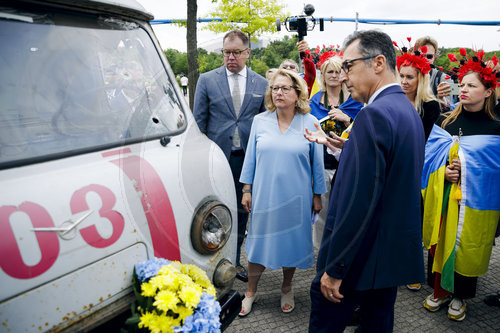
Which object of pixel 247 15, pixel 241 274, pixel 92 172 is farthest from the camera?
pixel 247 15

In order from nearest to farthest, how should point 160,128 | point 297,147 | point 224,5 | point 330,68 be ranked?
point 160,128
point 297,147
point 330,68
point 224,5

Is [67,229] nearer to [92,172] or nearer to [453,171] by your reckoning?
[92,172]

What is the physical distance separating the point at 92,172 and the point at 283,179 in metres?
1.64

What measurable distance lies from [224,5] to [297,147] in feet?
44.8

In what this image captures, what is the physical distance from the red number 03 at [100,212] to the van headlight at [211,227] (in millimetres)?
418

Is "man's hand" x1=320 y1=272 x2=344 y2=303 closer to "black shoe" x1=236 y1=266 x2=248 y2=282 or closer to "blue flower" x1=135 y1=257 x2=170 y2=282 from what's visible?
"blue flower" x1=135 y1=257 x2=170 y2=282

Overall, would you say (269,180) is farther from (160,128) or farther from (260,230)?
(160,128)

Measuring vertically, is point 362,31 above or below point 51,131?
above

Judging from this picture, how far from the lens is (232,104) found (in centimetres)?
351

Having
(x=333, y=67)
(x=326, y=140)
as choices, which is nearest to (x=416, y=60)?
(x=333, y=67)

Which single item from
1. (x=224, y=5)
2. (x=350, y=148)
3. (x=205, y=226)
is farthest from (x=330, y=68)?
(x=224, y=5)

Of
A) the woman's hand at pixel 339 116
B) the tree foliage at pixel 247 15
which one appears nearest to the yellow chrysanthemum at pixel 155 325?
the woman's hand at pixel 339 116

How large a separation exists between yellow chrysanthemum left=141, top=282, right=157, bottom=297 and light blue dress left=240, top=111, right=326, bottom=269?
63.6 inches

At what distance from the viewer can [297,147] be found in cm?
282
